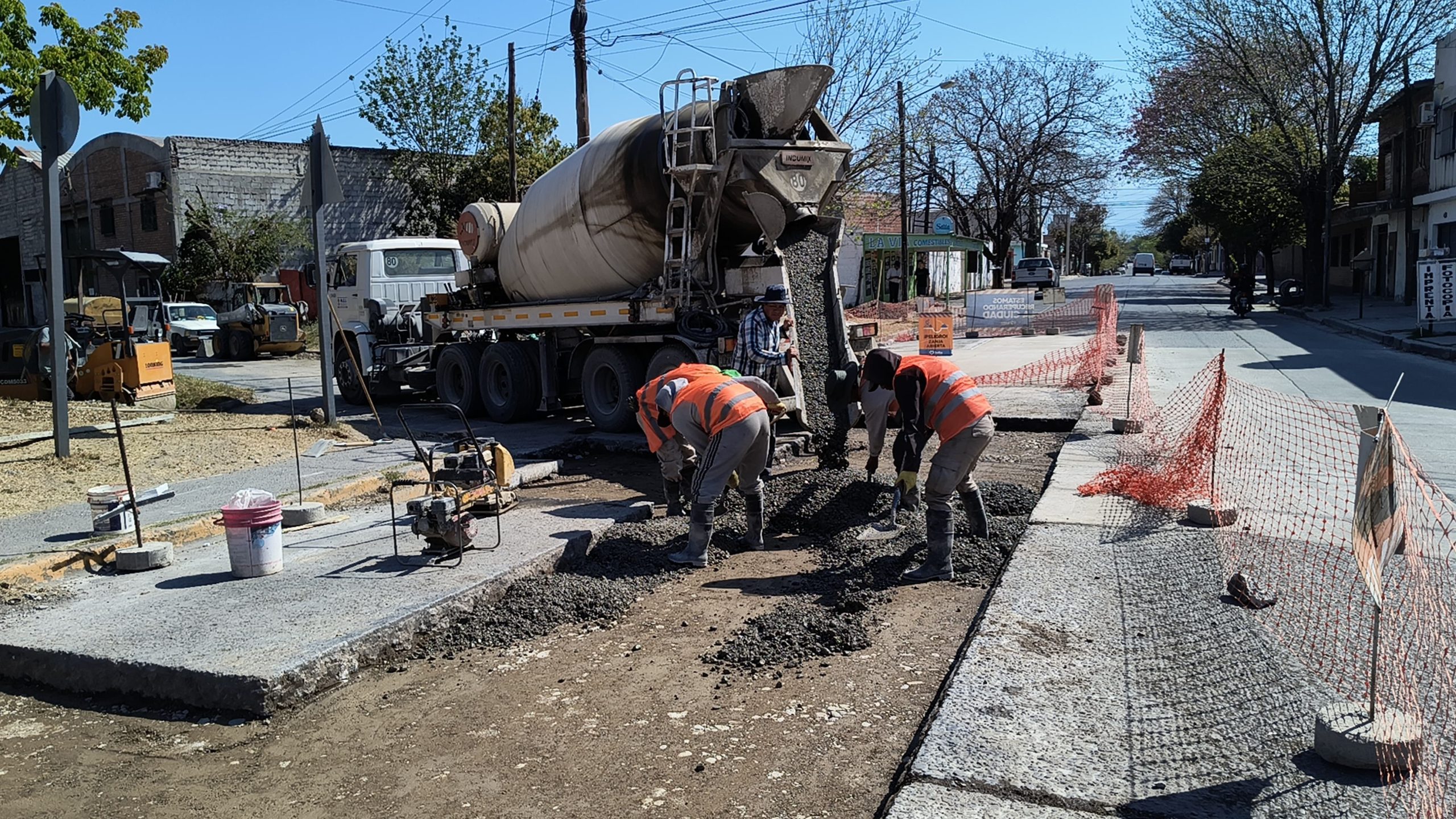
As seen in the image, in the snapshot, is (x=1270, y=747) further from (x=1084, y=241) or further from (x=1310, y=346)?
(x=1084, y=241)

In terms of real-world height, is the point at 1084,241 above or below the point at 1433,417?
above

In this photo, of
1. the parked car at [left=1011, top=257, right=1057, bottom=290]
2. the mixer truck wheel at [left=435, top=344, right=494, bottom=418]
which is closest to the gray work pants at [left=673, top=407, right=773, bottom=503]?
the mixer truck wheel at [left=435, top=344, right=494, bottom=418]

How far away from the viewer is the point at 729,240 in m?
10.6

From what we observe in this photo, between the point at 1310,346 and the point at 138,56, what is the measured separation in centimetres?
2128

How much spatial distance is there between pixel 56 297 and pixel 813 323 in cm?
696

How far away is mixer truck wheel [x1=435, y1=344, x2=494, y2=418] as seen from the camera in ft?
44.7

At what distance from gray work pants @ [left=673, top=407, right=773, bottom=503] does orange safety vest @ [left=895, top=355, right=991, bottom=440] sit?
949 millimetres

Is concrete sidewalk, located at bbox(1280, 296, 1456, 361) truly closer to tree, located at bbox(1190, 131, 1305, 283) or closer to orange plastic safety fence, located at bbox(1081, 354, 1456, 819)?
tree, located at bbox(1190, 131, 1305, 283)

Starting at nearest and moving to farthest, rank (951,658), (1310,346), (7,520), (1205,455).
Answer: (951,658), (7,520), (1205,455), (1310,346)

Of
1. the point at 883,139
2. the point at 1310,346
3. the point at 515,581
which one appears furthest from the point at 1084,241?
the point at 515,581

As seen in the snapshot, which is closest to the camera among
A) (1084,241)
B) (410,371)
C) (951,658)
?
(951,658)

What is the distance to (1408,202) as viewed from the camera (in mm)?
30516

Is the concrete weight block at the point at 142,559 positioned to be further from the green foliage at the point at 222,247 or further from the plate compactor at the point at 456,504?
the green foliage at the point at 222,247

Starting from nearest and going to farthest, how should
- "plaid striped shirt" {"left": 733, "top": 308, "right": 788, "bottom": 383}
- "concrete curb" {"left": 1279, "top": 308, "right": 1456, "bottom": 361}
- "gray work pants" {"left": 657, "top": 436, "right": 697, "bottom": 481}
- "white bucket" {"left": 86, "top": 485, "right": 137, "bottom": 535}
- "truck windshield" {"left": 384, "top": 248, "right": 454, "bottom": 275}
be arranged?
"white bucket" {"left": 86, "top": 485, "right": 137, "bottom": 535} < "gray work pants" {"left": 657, "top": 436, "right": 697, "bottom": 481} < "plaid striped shirt" {"left": 733, "top": 308, "right": 788, "bottom": 383} < "truck windshield" {"left": 384, "top": 248, "right": 454, "bottom": 275} < "concrete curb" {"left": 1279, "top": 308, "right": 1456, "bottom": 361}
